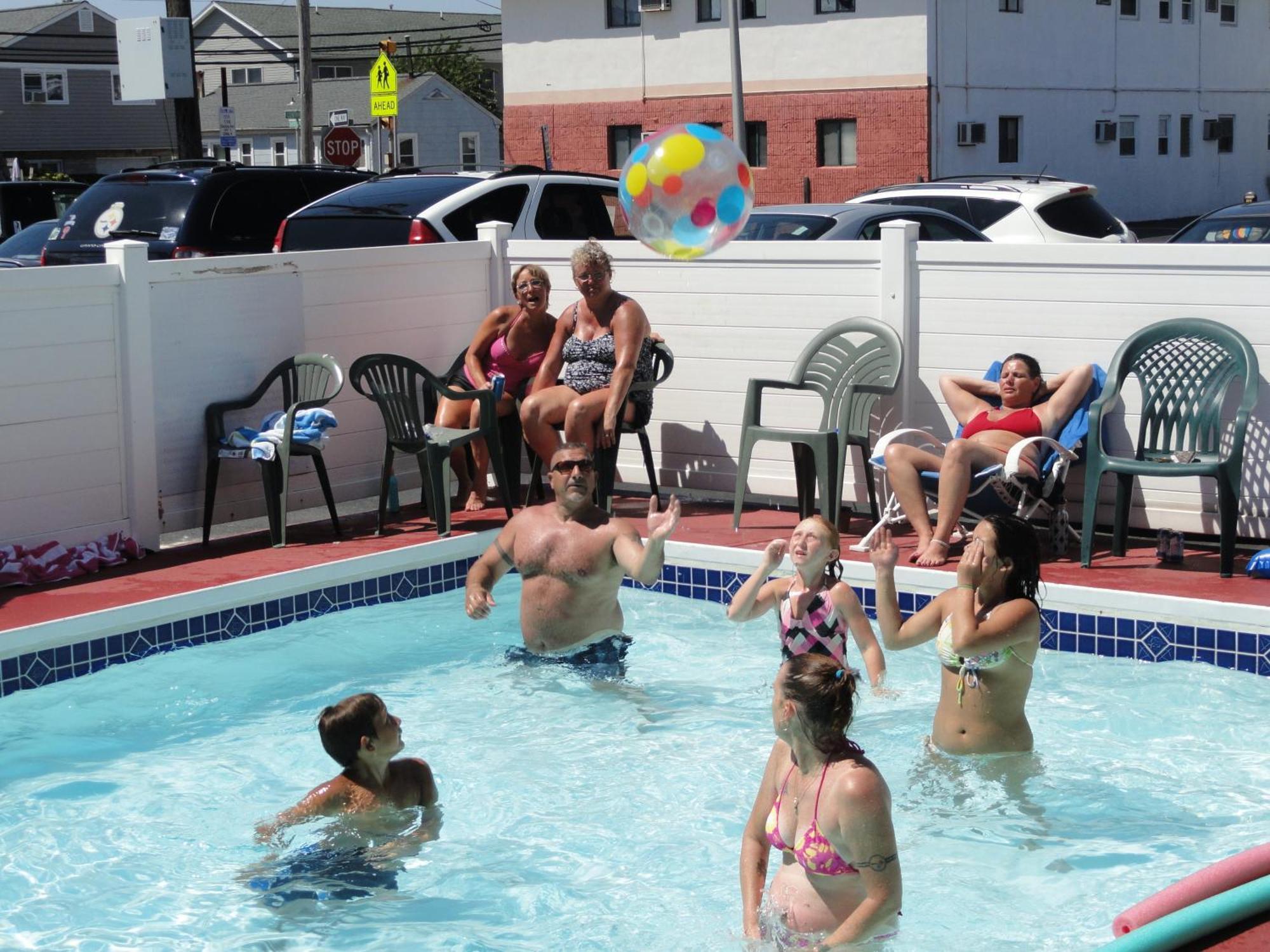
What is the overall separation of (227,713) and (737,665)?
2316 mm

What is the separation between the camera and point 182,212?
12.0 meters

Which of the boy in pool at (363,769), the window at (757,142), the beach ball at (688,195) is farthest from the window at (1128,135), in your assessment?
the boy in pool at (363,769)

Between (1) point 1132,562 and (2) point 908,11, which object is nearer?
(1) point 1132,562

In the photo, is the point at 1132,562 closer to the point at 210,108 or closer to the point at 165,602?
the point at 165,602

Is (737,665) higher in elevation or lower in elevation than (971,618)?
lower

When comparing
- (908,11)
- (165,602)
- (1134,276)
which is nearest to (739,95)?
(908,11)

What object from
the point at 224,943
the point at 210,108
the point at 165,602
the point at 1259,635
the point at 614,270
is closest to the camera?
the point at 224,943

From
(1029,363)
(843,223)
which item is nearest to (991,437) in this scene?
(1029,363)

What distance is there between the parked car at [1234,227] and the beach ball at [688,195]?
215 inches

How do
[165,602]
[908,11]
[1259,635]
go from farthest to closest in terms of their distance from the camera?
1. [908,11]
2. [165,602]
3. [1259,635]

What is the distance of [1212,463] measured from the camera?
731 centimetres

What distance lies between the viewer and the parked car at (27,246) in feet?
50.4

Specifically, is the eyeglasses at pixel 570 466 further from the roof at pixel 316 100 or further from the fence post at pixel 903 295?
the roof at pixel 316 100

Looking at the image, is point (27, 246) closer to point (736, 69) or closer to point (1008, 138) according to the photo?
point (736, 69)
